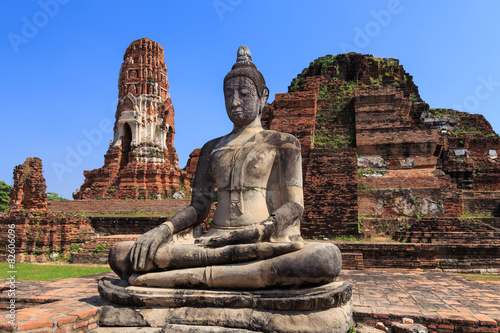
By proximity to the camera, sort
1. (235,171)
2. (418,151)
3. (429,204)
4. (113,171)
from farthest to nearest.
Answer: (113,171) → (418,151) → (429,204) → (235,171)

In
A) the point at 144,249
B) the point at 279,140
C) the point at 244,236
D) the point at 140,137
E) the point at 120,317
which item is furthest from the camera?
the point at 140,137

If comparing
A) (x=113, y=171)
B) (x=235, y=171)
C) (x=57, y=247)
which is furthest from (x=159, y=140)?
(x=235, y=171)

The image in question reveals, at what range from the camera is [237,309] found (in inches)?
128

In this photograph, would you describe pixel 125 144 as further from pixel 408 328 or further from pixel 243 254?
pixel 408 328

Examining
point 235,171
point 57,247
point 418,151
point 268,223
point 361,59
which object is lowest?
point 57,247

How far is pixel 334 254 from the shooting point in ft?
11.0

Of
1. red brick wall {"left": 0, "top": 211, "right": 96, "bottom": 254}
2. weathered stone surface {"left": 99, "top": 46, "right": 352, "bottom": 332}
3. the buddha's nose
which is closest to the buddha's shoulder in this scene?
weathered stone surface {"left": 99, "top": 46, "right": 352, "bottom": 332}

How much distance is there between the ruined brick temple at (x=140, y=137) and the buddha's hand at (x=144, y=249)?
63.3 feet

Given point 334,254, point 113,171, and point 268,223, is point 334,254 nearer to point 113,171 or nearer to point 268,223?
point 268,223

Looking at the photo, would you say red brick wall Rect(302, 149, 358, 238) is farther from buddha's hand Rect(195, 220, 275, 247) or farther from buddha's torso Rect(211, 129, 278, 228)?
buddha's hand Rect(195, 220, 275, 247)

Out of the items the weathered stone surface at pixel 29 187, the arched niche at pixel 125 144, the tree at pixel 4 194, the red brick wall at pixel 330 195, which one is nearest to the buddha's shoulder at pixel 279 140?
the red brick wall at pixel 330 195

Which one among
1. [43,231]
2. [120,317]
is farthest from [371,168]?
[120,317]

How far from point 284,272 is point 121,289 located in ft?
4.84

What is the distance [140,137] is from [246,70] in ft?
69.5
